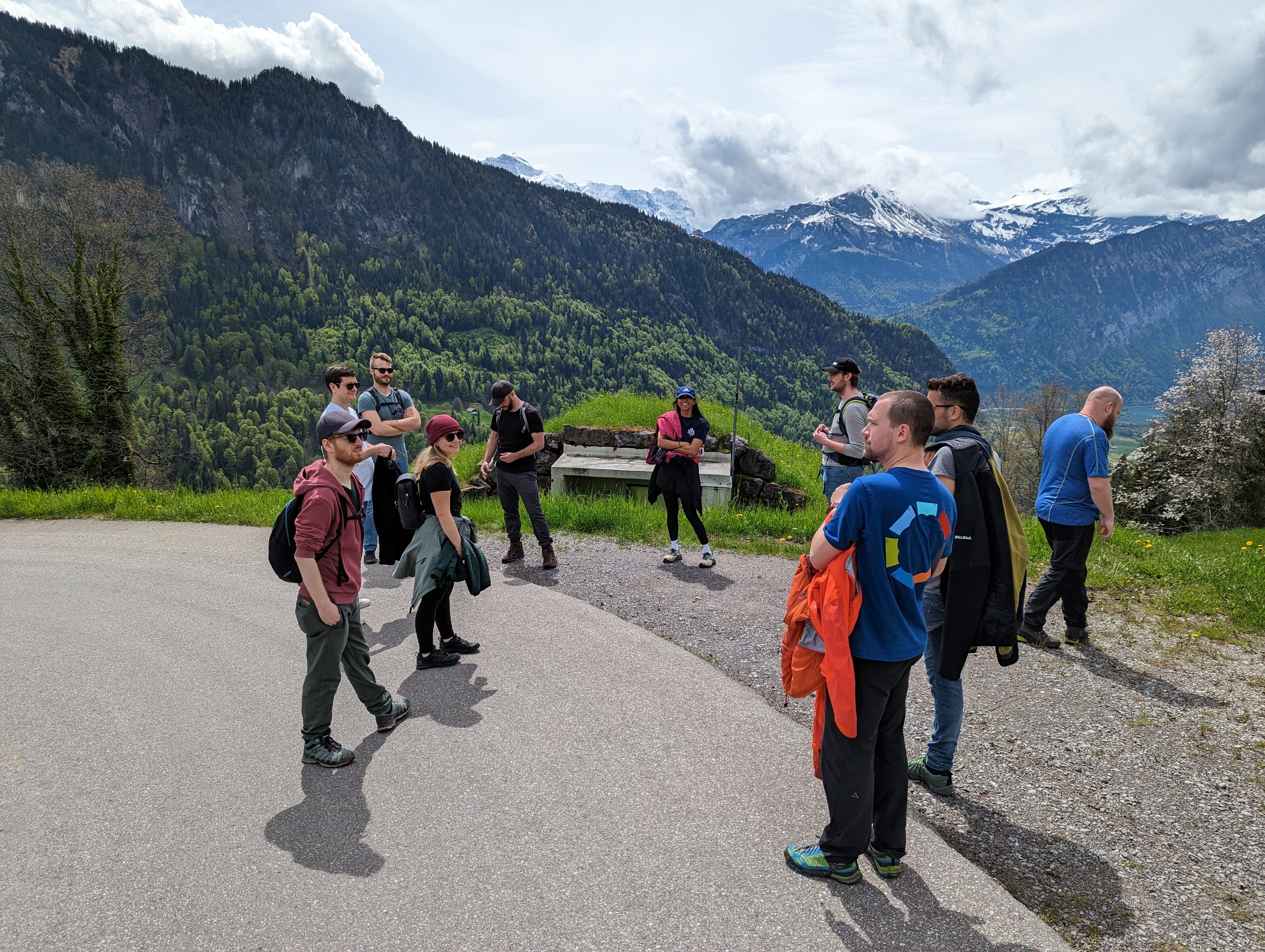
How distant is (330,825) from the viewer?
3.27m

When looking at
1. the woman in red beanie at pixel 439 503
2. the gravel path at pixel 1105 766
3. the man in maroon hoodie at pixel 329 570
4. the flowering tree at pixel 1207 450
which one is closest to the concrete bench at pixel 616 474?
the gravel path at pixel 1105 766

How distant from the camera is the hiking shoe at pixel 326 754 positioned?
3.74 m

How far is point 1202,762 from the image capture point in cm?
392

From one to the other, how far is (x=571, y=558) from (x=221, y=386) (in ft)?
416

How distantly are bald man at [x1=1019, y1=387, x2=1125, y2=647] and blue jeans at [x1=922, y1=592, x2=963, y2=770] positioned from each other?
245cm

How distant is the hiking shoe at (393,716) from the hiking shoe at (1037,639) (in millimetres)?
4953

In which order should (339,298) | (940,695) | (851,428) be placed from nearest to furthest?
(940,695), (851,428), (339,298)

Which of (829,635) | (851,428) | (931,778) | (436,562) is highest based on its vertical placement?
(851,428)

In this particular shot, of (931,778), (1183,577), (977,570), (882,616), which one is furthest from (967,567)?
(1183,577)

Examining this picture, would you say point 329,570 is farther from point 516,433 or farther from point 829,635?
point 516,433

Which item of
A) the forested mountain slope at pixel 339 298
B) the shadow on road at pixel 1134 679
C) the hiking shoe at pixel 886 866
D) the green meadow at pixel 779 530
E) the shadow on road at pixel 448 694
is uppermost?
the forested mountain slope at pixel 339 298

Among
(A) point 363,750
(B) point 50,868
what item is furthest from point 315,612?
(B) point 50,868

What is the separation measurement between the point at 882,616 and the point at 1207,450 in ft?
97.7

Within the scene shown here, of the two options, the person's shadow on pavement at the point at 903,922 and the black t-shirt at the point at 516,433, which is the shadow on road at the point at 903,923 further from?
the black t-shirt at the point at 516,433
